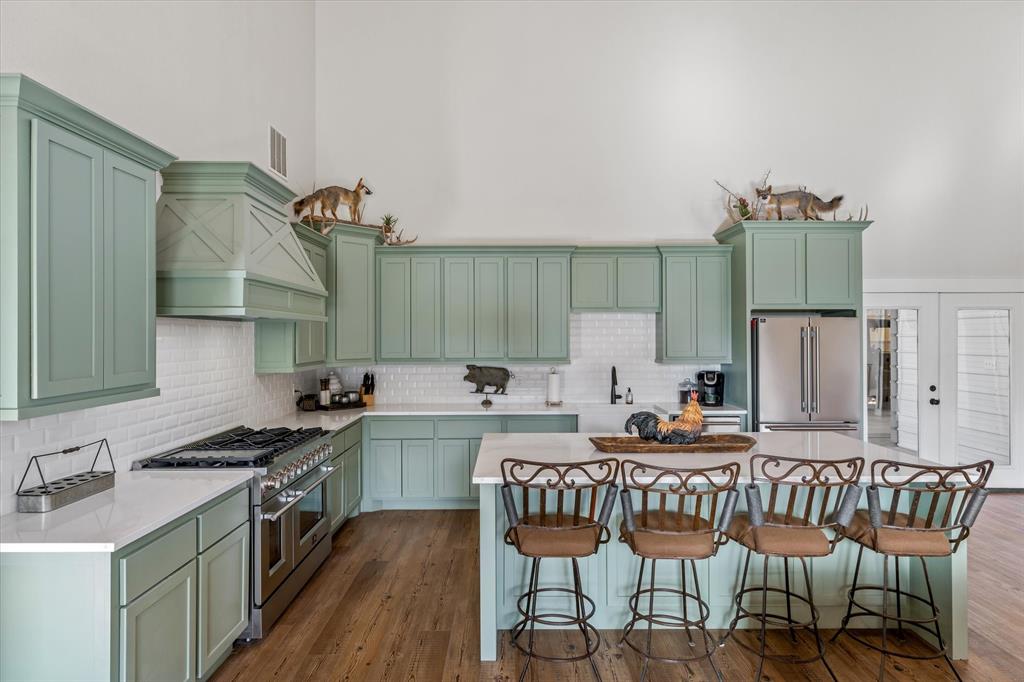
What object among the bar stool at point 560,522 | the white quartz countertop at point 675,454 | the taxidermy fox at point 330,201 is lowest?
the bar stool at point 560,522

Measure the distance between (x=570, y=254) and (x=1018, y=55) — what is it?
5188mm

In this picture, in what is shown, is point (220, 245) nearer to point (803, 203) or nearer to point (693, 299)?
point (693, 299)

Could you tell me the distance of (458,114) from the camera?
18.9 feet

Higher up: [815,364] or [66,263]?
[66,263]

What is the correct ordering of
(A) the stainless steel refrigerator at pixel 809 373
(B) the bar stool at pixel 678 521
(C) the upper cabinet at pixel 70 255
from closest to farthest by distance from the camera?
(C) the upper cabinet at pixel 70 255, (B) the bar stool at pixel 678 521, (A) the stainless steel refrigerator at pixel 809 373

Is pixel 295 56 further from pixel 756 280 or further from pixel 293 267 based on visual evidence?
pixel 756 280

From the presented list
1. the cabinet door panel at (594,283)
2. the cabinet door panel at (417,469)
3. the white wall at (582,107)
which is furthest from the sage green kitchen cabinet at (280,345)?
the cabinet door panel at (594,283)

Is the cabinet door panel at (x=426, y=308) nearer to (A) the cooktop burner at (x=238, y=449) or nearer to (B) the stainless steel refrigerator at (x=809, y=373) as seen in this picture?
(A) the cooktop burner at (x=238, y=449)

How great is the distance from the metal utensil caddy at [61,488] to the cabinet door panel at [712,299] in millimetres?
4772

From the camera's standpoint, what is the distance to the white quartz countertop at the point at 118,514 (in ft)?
5.90

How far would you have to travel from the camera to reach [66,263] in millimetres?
1982

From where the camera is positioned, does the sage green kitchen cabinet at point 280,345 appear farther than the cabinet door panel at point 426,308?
No

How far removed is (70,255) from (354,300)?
10.2 ft

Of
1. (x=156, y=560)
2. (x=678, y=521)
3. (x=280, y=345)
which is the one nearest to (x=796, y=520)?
(x=678, y=521)
